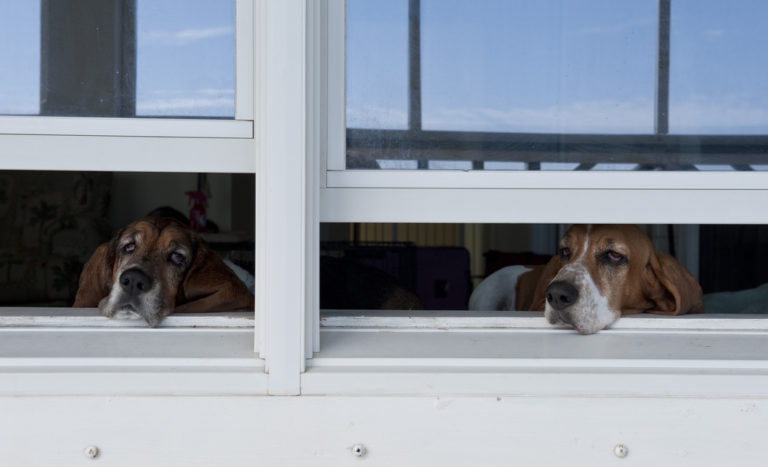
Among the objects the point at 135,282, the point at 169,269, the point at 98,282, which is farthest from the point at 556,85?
the point at 98,282

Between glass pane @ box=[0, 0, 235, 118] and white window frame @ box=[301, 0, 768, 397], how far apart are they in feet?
0.81

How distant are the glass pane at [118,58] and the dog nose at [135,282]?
0.61 m

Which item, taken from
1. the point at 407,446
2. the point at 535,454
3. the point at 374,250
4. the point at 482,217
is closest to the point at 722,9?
the point at 482,217

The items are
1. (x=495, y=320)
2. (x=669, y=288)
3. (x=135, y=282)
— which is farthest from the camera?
(x=669, y=288)

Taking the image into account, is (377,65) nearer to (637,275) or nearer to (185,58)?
(185,58)

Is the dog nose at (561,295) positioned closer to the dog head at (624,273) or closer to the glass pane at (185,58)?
the dog head at (624,273)

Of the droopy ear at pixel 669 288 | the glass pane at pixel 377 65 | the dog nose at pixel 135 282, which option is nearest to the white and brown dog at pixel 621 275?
the droopy ear at pixel 669 288

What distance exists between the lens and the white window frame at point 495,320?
50.1 inches

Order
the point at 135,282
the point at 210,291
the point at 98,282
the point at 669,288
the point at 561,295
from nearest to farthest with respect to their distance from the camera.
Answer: the point at 561,295, the point at 135,282, the point at 669,288, the point at 210,291, the point at 98,282

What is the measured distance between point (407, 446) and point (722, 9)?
1264mm

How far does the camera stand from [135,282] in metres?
1.94

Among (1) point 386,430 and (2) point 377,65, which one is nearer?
(1) point 386,430

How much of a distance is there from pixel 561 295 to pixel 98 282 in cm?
156

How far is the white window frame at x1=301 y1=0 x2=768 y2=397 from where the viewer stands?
1273 millimetres
